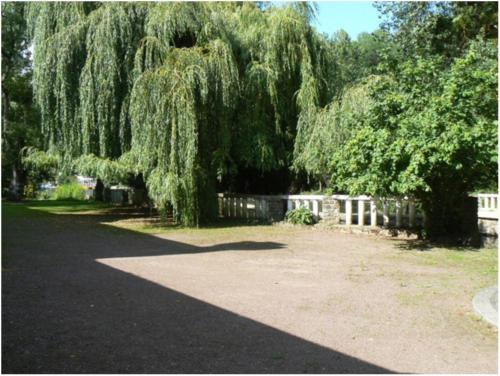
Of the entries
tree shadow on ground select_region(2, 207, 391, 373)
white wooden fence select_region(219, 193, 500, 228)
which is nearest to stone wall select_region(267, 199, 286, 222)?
white wooden fence select_region(219, 193, 500, 228)

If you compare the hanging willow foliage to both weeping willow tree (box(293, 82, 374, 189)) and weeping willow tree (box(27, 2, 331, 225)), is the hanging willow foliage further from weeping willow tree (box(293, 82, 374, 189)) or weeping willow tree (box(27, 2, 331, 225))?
weeping willow tree (box(27, 2, 331, 225))

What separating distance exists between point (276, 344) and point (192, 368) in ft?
2.83

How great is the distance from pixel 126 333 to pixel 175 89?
9.22 meters

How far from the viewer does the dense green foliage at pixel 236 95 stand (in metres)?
10.7

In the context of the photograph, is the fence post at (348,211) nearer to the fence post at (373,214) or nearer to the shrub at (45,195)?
the fence post at (373,214)

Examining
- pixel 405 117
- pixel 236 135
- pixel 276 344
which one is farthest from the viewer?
pixel 236 135

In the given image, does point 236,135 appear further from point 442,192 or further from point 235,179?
point 442,192

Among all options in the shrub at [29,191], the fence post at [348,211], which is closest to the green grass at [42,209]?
the shrub at [29,191]

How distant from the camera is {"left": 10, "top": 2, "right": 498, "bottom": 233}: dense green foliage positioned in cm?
1067

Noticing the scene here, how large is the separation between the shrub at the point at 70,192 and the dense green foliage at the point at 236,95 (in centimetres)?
2046

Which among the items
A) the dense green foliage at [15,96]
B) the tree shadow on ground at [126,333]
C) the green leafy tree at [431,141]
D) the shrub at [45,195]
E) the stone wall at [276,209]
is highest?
the dense green foliage at [15,96]

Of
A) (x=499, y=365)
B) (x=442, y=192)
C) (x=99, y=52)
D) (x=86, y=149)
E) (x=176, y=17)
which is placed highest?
(x=176, y=17)

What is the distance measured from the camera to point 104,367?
3703mm

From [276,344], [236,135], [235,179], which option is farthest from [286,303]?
[235,179]
